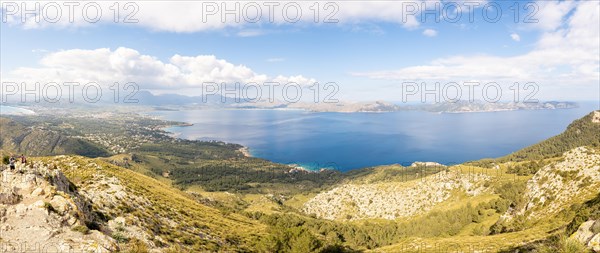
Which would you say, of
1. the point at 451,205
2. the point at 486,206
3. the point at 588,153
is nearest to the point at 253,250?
the point at 588,153

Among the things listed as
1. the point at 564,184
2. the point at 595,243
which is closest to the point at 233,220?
the point at 595,243

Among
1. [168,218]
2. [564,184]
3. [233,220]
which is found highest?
[564,184]

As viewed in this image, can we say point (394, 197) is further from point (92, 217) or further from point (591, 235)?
point (92, 217)

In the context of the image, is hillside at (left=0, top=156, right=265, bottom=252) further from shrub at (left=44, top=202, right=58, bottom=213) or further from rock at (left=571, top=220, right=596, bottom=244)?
rock at (left=571, top=220, right=596, bottom=244)

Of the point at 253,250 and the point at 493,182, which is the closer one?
the point at 253,250

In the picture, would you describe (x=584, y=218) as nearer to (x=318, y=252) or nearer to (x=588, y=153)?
(x=318, y=252)

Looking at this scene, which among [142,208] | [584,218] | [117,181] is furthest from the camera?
[117,181]

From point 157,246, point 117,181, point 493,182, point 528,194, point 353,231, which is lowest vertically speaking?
point 353,231

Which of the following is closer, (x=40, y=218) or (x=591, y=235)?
(x=591, y=235)

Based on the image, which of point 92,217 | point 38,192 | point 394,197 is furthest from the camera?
point 394,197
